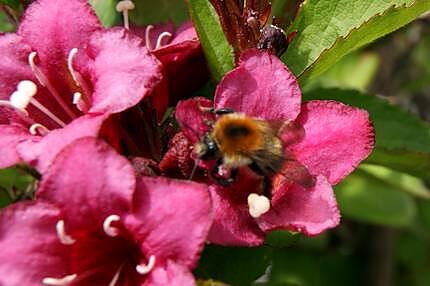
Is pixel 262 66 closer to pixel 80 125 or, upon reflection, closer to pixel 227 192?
pixel 227 192

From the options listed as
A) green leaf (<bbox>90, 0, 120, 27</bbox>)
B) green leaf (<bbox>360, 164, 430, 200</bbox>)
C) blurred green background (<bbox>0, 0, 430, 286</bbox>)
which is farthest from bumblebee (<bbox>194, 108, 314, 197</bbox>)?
blurred green background (<bbox>0, 0, 430, 286</bbox>)

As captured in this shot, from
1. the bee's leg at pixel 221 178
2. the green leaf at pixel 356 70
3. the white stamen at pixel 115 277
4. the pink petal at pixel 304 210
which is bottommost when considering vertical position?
the green leaf at pixel 356 70

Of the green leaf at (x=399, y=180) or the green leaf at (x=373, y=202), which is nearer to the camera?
the green leaf at (x=399, y=180)

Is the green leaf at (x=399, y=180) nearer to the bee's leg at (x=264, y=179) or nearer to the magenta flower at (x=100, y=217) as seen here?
the bee's leg at (x=264, y=179)

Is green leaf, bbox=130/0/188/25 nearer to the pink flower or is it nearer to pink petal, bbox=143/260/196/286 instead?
the pink flower

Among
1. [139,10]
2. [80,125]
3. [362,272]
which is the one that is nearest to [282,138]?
[80,125]

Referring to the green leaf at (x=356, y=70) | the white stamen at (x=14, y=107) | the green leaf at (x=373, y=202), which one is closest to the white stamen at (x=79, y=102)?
the white stamen at (x=14, y=107)
